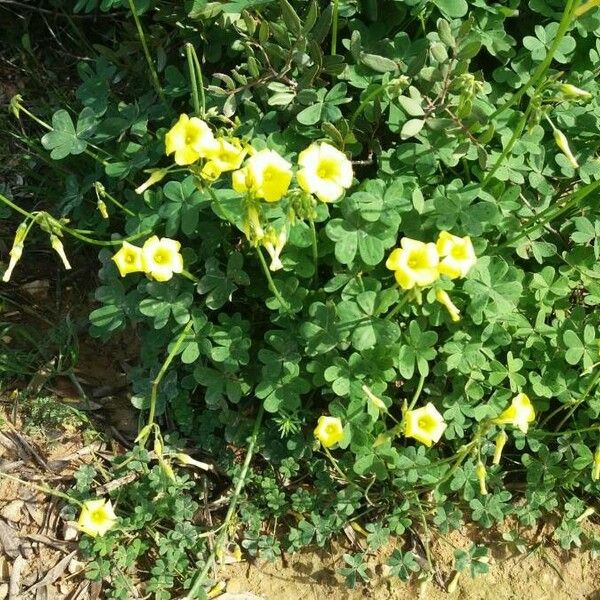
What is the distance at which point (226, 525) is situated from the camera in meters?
2.75

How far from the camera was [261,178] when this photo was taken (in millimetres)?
1990

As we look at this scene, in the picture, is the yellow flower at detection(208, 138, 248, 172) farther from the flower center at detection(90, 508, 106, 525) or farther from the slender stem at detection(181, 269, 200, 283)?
the flower center at detection(90, 508, 106, 525)

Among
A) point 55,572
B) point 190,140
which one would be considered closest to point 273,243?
point 190,140

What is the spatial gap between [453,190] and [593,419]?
102 centimetres

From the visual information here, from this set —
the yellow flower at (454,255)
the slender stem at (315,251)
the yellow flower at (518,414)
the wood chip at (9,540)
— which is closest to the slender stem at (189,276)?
the slender stem at (315,251)

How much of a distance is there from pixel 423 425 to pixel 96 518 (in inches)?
44.6

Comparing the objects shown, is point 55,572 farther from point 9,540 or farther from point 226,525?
point 226,525

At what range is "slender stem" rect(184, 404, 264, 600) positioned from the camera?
105 inches

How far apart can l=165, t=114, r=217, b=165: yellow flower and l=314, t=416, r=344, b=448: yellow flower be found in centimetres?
91

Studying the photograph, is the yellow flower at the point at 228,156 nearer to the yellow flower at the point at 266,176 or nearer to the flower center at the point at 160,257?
the yellow flower at the point at 266,176

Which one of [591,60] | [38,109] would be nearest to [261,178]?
[591,60]

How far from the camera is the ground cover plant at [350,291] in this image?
8.27 ft

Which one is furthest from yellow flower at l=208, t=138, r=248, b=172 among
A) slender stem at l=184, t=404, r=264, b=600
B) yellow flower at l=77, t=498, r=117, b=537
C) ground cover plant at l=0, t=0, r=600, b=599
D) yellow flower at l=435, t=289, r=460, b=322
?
yellow flower at l=77, t=498, r=117, b=537

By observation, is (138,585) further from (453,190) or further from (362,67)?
(362,67)
